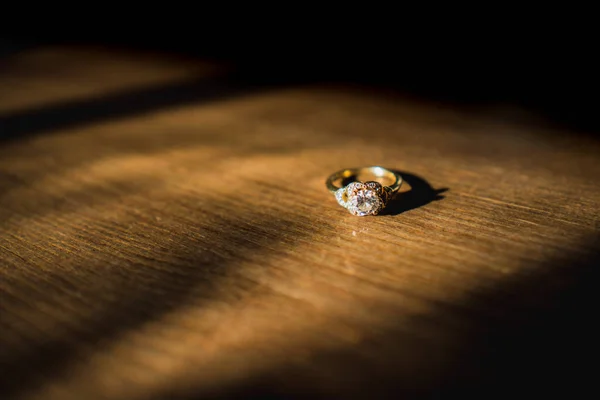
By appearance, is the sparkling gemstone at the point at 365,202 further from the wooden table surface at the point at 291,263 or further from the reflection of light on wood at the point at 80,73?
the reflection of light on wood at the point at 80,73

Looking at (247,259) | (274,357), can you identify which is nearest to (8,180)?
(247,259)

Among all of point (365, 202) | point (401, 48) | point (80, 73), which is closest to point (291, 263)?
point (365, 202)

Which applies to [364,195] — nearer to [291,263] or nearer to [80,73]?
[291,263]

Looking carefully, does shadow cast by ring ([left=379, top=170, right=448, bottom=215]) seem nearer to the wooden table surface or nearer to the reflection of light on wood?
the wooden table surface

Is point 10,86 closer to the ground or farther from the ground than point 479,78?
closer to the ground

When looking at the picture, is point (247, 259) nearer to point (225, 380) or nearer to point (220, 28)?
point (225, 380)

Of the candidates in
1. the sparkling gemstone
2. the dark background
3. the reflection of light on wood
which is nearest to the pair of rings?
the sparkling gemstone

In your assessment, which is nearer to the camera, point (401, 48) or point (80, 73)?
point (80, 73)

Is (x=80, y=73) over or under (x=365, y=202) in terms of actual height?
over

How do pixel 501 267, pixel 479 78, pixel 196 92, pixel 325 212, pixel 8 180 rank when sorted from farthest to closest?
pixel 479 78 < pixel 196 92 < pixel 8 180 < pixel 325 212 < pixel 501 267
